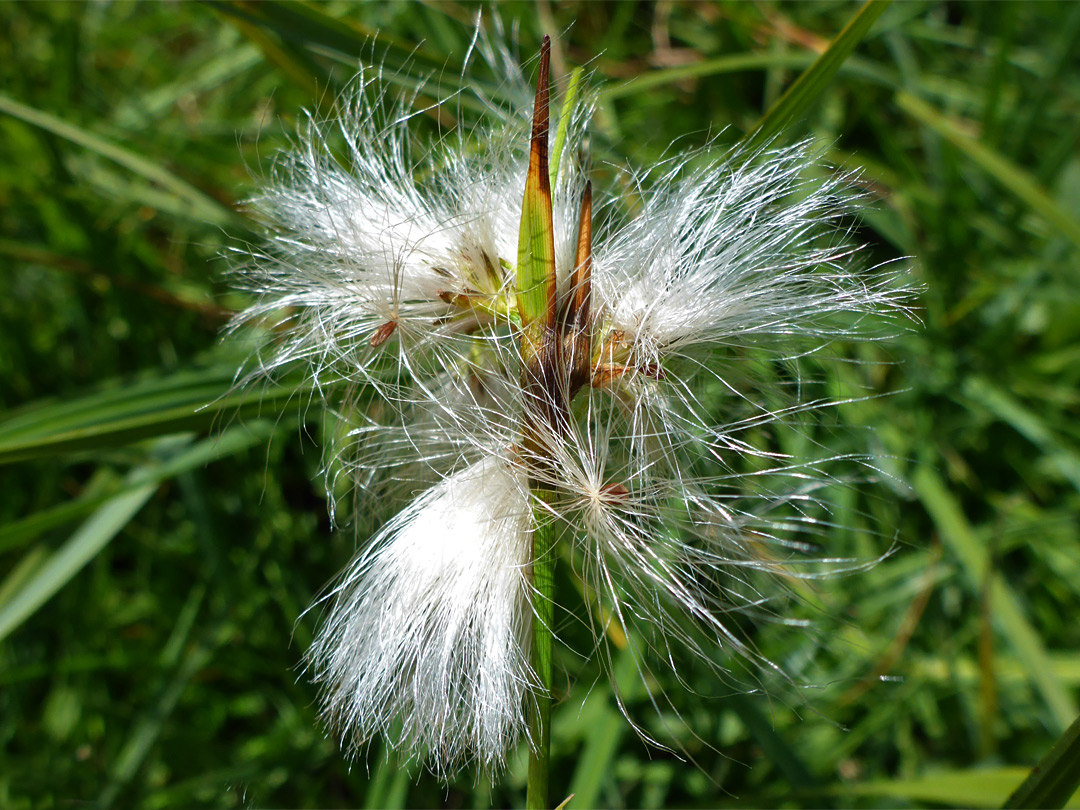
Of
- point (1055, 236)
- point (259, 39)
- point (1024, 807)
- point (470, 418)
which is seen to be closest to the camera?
point (1024, 807)

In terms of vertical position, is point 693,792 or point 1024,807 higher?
point 1024,807

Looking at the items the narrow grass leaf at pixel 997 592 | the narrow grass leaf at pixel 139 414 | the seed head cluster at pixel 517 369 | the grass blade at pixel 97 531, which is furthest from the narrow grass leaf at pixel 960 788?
the grass blade at pixel 97 531

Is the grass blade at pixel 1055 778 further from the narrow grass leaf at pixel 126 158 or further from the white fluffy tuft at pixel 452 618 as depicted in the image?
the narrow grass leaf at pixel 126 158

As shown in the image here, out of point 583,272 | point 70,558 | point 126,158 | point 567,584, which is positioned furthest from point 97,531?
point 583,272

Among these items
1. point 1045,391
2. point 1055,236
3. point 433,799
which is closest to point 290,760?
point 433,799

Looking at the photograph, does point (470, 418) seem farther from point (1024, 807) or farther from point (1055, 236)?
point (1055, 236)

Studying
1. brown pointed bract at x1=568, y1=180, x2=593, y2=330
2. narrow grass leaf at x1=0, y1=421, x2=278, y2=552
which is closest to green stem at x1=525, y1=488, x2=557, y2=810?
brown pointed bract at x1=568, y1=180, x2=593, y2=330

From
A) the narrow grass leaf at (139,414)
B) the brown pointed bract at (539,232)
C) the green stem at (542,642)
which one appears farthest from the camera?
the narrow grass leaf at (139,414)

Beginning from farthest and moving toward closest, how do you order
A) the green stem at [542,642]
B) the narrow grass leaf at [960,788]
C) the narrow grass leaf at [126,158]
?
the narrow grass leaf at [126,158], the narrow grass leaf at [960,788], the green stem at [542,642]
